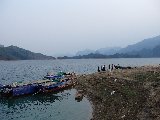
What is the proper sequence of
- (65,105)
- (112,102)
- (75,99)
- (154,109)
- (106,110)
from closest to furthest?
A: (154,109), (106,110), (112,102), (65,105), (75,99)

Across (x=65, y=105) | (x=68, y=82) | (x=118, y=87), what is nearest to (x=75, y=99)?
(x=65, y=105)

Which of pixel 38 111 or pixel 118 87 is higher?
pixel 118 87

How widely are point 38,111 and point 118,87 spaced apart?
14759mm

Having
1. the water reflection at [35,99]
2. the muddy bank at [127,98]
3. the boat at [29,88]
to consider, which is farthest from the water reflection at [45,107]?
→ the muddy bank at [127,98]

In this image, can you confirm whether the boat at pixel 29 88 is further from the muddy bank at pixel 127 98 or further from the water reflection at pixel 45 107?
the muddy bank at pixel 127 98

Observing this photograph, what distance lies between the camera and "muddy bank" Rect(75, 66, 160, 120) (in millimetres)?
35625

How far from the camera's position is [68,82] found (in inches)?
2820

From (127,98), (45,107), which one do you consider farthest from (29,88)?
(127,98)

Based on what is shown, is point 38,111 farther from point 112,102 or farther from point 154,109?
point 154,109

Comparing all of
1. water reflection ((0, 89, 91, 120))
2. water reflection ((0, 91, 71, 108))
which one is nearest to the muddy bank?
water reflection ((0, 89, 91, 120))

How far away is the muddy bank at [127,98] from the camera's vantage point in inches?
1403

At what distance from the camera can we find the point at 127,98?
43.0 m

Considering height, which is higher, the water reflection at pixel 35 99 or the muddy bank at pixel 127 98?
the muddy bank at pixel 127 98

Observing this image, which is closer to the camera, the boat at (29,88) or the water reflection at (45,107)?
the water reflection at (45,107)
